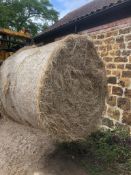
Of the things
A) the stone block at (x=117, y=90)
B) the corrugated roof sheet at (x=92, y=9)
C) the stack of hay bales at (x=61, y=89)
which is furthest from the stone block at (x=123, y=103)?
the corrugated roof sheet at (x=92, y=9)

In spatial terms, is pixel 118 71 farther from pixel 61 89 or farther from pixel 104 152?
pixel 61 89

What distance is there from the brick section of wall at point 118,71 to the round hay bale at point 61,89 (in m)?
1.30

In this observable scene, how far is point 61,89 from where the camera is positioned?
5215 millimetres

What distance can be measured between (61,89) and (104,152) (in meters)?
1.66

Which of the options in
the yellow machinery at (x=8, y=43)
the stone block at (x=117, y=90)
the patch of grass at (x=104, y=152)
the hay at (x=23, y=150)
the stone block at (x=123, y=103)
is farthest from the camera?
the yellow machinery at (x=8, y=43)

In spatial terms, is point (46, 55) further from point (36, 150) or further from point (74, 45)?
point (36, 150)

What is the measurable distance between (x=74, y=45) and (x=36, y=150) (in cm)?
199

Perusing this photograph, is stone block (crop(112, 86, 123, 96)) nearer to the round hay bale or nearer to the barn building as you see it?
the barn building

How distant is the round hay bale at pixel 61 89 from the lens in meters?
5.04

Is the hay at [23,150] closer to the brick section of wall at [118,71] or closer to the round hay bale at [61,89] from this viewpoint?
the round hay bale at [61,89]

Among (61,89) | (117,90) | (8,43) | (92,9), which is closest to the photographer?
(61,89)

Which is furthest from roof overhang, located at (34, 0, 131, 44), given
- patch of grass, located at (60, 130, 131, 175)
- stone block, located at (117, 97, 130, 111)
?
patch of grass, located at (60, 130, 131, 175)

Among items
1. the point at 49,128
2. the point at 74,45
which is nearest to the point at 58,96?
the point at 49,128

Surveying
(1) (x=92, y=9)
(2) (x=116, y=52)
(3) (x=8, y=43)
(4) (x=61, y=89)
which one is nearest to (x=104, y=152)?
(4) (x=61, y=89)
